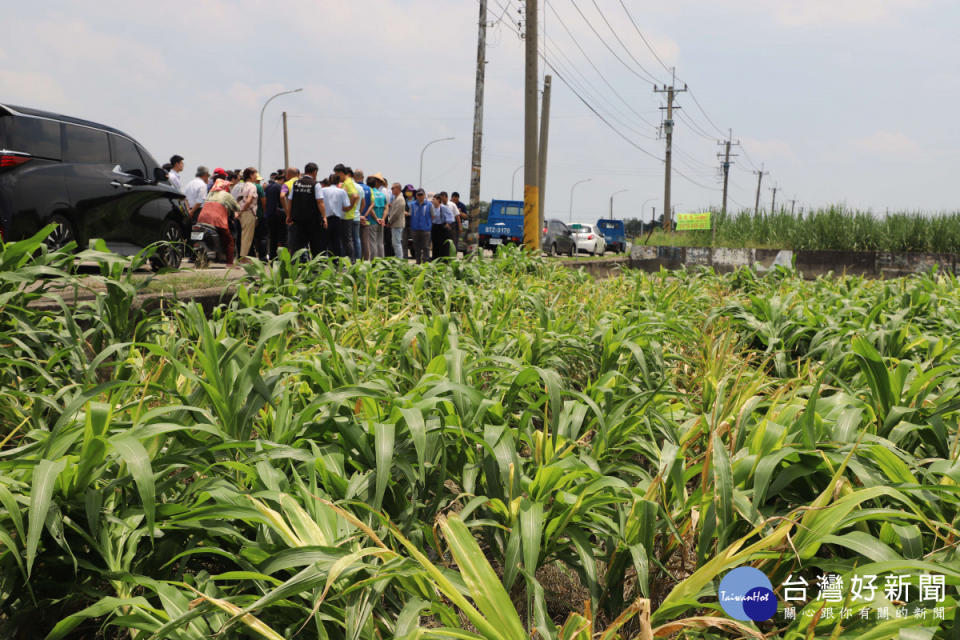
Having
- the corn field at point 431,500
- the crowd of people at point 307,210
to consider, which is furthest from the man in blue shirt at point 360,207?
the corn field at point 431,500

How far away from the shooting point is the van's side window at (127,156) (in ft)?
26.7

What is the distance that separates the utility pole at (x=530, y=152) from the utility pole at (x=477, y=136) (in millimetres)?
1404

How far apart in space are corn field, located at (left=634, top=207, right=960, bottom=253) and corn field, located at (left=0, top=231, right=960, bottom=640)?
1149cm

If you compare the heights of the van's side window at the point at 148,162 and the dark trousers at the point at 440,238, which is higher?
the van's side window at the point at 148,162

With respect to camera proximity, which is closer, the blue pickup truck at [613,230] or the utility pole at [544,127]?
the utility pole at [544,127]

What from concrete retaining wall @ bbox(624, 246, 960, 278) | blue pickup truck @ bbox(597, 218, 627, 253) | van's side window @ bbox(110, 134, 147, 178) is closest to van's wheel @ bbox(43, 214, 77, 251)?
van's side window @ bbox(110, 134, 147, 178)

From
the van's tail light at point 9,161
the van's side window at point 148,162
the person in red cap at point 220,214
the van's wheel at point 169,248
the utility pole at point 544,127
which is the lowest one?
the van's wheel at point 169,248

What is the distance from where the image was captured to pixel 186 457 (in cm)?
174

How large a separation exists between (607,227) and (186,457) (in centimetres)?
4168

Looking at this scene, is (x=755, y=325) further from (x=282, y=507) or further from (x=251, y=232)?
(x=251, y=232)

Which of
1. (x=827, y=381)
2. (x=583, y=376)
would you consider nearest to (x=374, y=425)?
(x=583, y=376)

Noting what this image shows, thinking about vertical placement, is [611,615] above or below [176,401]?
below

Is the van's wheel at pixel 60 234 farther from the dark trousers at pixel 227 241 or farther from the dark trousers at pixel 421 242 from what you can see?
the dark trousers at pixel 421 242

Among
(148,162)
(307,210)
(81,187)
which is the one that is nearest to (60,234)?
(81,187)
